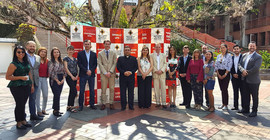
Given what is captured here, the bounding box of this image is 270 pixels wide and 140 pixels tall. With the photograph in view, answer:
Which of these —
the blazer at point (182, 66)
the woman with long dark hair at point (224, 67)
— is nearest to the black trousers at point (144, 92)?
the blazer at point (182, 66)

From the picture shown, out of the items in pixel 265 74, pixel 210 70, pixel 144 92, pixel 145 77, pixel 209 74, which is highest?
pixel 210 70

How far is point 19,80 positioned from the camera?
423 centimetres

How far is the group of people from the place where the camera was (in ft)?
16.9

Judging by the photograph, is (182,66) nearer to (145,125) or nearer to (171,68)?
(171,68)

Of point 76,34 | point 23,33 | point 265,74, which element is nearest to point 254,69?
point 76,34

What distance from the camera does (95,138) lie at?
3834 mm

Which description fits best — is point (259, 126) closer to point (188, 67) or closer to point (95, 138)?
point (188, 67)

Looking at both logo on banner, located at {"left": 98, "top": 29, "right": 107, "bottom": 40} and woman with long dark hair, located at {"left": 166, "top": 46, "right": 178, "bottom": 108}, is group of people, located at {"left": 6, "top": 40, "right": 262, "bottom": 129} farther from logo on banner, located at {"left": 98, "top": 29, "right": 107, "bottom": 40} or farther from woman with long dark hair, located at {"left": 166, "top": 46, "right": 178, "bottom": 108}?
logo on banner, located at {"left": 98, "top": 29, "right": 107, "bottom": 40}

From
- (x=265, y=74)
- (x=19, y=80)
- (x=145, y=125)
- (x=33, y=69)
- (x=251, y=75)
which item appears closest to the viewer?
(x=19, y=80)

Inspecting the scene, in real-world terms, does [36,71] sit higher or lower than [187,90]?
higher

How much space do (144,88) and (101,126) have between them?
2.08m

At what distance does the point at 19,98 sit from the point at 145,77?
323 centimetres

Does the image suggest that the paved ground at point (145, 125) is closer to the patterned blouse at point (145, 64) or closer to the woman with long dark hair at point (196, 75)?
the woman with long dark hair at point (196, 75)

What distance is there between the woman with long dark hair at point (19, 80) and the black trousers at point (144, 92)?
9.55ft
